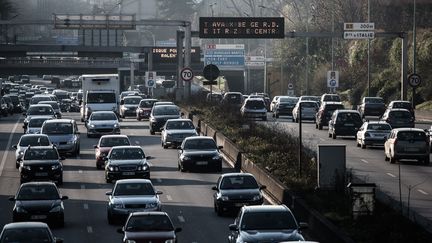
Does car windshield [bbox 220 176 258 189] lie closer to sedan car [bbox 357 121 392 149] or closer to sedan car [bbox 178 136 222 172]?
sedan car [bbox 178 136 222 172]

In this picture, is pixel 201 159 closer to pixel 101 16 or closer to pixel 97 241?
pixel 97 241

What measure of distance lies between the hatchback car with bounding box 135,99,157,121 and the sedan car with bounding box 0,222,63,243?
57.9 meters

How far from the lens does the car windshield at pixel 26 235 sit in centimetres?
2625

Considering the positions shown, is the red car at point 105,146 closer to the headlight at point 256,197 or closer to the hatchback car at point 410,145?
the hatchback car at point 410,145

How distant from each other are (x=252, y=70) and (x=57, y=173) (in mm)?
109669

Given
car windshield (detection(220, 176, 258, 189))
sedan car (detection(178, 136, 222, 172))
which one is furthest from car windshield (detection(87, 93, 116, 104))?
car windshield (detection(220, 176, 258, 189))

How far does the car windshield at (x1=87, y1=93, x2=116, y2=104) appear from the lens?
7556 cm

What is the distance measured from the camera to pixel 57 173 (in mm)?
44938

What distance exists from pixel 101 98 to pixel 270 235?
4979 centimetres

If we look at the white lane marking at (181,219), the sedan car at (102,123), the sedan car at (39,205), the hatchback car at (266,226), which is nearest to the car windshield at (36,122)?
the sedan car at (102,123)

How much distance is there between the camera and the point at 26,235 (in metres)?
26.4

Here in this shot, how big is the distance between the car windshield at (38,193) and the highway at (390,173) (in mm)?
9399

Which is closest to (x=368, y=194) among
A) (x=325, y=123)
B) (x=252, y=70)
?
(x=325, y=123)

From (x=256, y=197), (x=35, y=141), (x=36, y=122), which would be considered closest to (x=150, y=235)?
(x=256, y=197)
